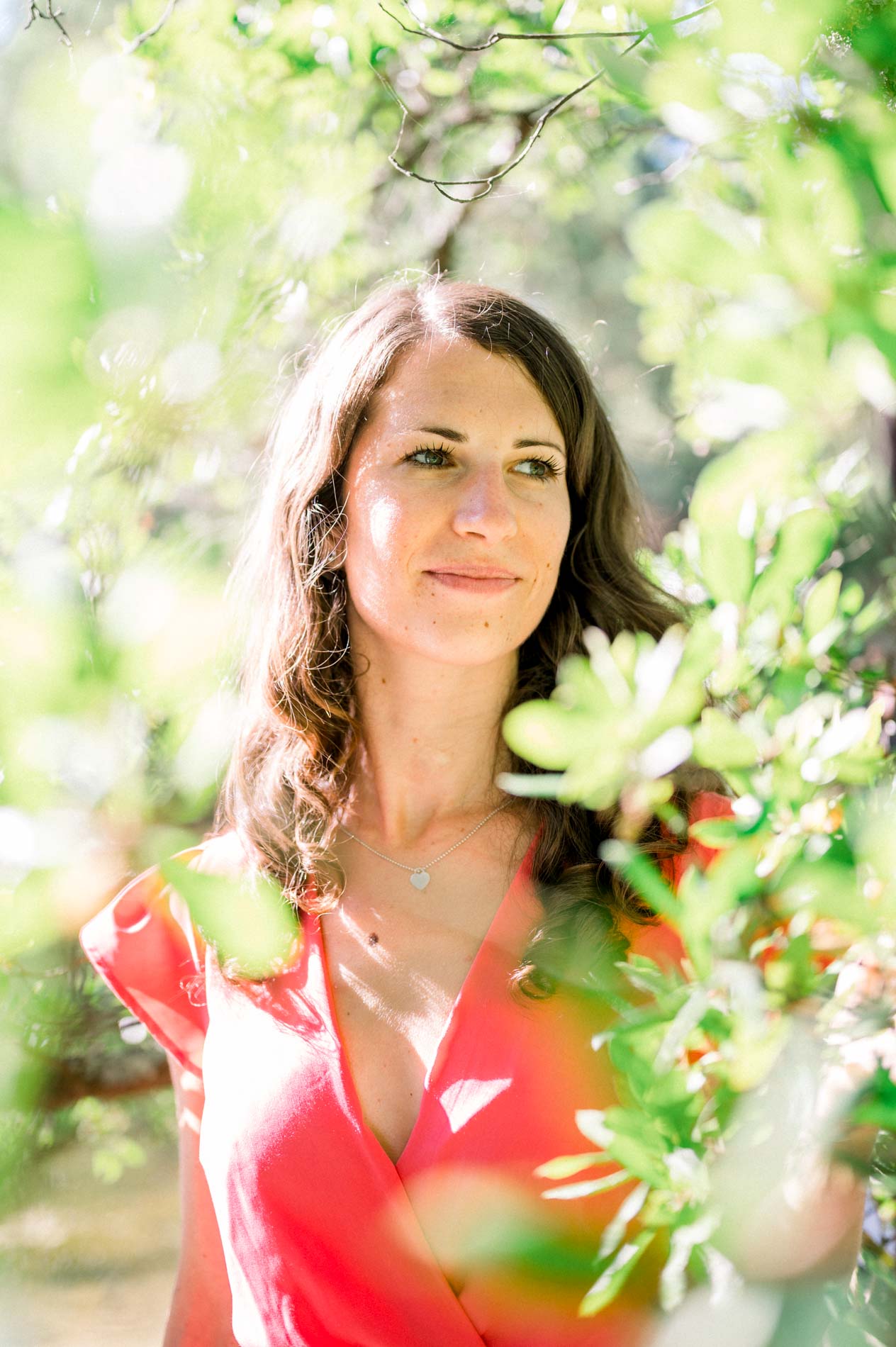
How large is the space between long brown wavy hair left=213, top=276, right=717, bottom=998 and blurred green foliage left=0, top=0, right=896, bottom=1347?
10 cm

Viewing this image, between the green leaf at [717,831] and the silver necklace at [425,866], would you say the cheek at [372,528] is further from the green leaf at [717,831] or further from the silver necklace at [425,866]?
the green leaf at [717,831]

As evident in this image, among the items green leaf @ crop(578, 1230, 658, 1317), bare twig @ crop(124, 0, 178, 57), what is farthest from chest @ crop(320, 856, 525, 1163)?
bare twig @ crop(124, 0, 178, 57)

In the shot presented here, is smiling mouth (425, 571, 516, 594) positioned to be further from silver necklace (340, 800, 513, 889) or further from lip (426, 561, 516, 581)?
silver necklace (340, 800, 513, 889)

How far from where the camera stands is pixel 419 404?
5.41 ft

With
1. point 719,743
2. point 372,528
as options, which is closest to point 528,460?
point 372,528

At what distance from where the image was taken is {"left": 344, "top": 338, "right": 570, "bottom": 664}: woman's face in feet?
5.16

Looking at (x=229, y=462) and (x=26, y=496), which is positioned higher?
(x=26, y=496)

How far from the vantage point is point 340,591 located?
1896 mm

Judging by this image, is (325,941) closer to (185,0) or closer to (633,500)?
(633,500)

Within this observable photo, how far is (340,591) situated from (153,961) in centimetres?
67

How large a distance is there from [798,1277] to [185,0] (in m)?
1.63

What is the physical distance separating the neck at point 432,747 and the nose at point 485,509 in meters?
0.28

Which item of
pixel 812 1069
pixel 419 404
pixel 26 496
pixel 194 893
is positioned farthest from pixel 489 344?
pixel 812 1069

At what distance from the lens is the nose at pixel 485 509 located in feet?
5.03
